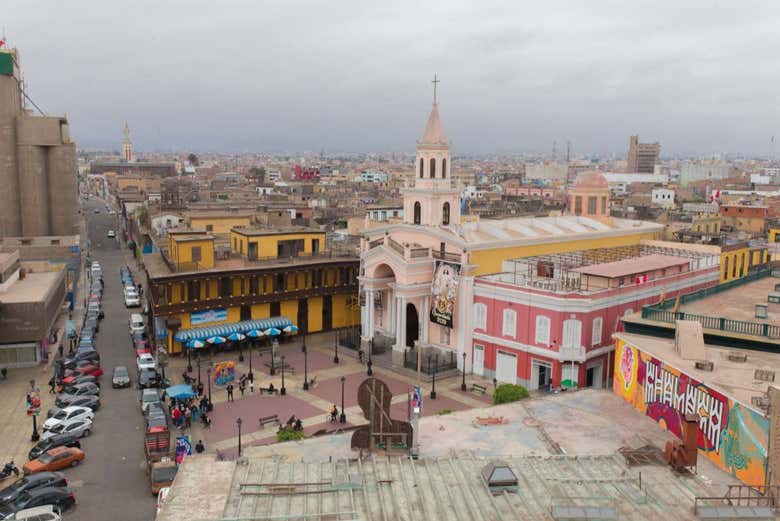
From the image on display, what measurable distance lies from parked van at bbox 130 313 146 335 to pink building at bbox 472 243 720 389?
89.2 ft

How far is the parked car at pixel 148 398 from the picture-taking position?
37806 millimetres

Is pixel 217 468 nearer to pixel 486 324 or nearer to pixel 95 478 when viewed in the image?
pixel 95 478

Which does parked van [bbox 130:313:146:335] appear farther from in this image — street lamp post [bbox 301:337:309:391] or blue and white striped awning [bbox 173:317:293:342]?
street lamp post [bbox 301:337:309:391]

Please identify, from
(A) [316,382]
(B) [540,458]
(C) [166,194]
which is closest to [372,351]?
(A) [316,382]

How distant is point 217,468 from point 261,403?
23.4 metres

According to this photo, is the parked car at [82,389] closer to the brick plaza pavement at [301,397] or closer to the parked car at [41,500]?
the brick plaza pavement at [301,397]

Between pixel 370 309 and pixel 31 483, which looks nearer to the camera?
pixel 31 483

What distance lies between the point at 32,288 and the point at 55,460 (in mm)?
23406

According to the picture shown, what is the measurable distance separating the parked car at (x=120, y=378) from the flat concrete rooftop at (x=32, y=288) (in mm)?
7328

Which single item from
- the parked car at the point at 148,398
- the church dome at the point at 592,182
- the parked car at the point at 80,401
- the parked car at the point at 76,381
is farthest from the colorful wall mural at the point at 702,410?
the church dome at the point at 592,182

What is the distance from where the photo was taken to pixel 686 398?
77.2 ft

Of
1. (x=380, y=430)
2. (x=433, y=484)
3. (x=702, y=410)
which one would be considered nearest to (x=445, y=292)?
(x=702, y=410)

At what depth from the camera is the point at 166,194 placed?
108m

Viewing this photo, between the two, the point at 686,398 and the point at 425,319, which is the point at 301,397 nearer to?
the point at 425,319
